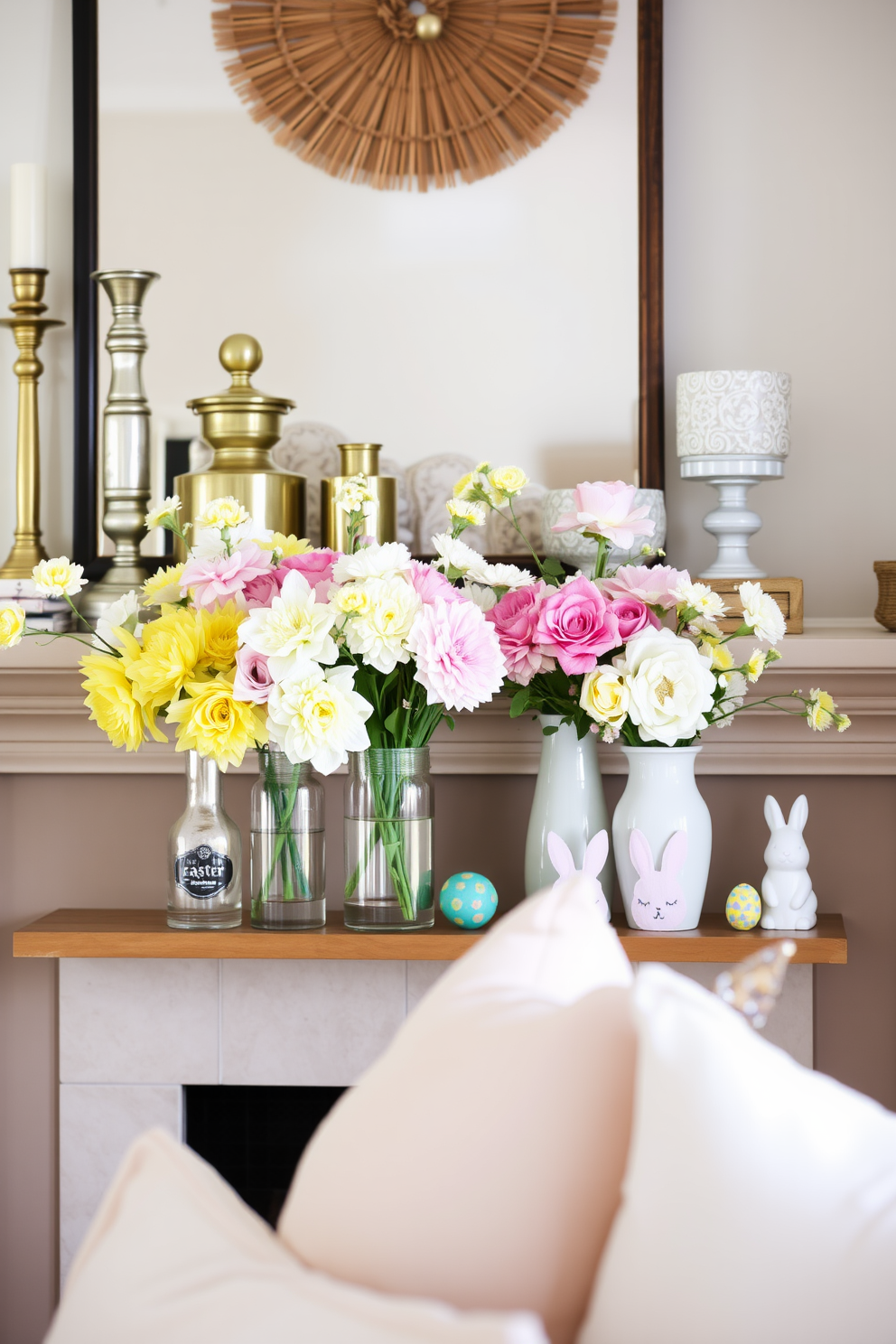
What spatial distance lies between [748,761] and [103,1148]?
949mm

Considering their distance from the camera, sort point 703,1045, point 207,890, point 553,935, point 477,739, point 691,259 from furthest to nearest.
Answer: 1. point 691,259
2. point 477,739
3. point 207,890
4. point 553,935
5. point 703,1045

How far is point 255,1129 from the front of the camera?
162 cm

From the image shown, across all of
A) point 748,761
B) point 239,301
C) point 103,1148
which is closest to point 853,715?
point 748,761

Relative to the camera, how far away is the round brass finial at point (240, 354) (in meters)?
1.58

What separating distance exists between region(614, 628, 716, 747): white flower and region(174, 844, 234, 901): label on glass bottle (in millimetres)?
506

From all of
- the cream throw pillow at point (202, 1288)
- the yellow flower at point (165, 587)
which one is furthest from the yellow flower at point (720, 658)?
the cream throw pillow at point (202, 1288)

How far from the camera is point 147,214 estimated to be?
168 cm

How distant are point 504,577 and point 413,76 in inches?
29.1

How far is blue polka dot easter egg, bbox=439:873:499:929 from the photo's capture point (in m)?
1.41

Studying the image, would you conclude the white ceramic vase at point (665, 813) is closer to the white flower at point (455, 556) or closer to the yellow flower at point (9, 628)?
the white flower at point (455, 556)

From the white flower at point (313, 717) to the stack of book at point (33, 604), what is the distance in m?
0.48

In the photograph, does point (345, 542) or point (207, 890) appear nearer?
point (207, 890)

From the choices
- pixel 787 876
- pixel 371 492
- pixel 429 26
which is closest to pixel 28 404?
pixel 371 492

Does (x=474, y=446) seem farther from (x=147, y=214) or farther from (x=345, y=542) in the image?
(x=147, y=214)
